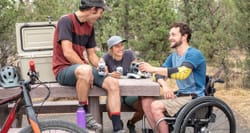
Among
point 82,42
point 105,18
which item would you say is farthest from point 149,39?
point 82,42

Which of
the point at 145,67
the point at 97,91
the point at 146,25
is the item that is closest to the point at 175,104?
the point at 145,67

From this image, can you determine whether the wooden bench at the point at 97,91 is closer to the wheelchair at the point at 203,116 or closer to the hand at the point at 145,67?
the hand at the point at 145,67

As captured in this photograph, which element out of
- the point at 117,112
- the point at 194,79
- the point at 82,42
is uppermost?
the point at 82,42

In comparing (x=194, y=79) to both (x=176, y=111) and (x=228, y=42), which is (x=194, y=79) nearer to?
(x=176, y=111)

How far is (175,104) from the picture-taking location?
12.6 ft

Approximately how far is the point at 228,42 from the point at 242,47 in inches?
11.1

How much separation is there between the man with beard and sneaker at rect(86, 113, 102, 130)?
48cm

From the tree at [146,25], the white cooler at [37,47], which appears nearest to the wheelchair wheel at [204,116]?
the white cooler at [37,47]

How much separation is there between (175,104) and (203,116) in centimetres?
25

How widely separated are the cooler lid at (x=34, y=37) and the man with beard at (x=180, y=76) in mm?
1061

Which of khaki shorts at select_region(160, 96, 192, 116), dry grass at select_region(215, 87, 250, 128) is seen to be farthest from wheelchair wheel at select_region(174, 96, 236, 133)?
dry grass at select_region(215, 87, 250, 128)

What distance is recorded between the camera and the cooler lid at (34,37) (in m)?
4.43

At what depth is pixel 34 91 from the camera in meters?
3.92

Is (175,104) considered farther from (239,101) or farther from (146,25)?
(146,25)
